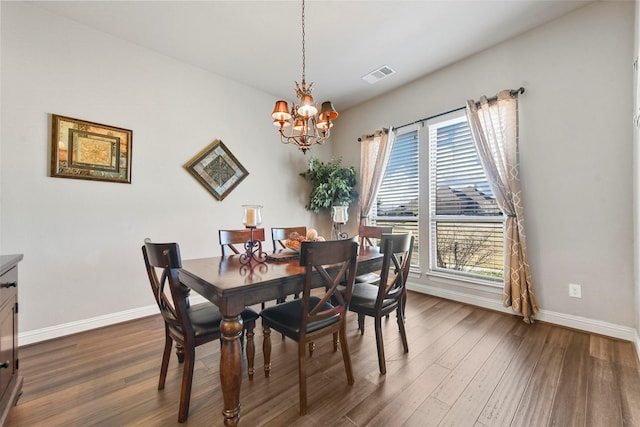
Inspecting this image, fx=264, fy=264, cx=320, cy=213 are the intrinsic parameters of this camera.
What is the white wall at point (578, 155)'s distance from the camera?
87.7 inches

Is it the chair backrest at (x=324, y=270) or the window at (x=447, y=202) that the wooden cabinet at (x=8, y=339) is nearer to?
the chair backrest at (x=324, y=270)

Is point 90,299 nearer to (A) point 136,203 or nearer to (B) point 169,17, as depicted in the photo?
(A) point 136,203

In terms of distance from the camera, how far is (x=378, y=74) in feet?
11.4

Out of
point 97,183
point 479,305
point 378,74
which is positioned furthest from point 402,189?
point 97,183

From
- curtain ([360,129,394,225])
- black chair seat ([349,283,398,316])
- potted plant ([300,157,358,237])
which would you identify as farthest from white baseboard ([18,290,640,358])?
potted plant ([300,157,358,237])

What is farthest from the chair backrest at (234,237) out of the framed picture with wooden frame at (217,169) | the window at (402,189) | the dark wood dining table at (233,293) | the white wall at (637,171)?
the white wall at (637,171)

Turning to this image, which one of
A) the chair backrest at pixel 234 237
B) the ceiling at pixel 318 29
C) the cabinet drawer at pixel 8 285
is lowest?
the cabinet drawer at pixel 8 285

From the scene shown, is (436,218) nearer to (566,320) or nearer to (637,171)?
(566,320)

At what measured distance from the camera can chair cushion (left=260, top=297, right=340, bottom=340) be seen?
1.55 meters

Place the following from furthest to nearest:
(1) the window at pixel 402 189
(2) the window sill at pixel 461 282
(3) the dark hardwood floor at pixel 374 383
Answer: (1) the window at pixel 402 189
(2) the window sill at pixel 461 282
(3) the dark hardwood floor at pixel 374 383

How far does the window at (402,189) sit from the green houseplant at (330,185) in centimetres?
51

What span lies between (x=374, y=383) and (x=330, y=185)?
9.35 ft

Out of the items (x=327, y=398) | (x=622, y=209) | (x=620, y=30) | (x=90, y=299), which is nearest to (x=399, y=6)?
(x=620, y=30)

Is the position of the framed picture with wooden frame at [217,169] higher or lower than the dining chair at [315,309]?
higher
